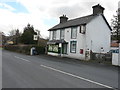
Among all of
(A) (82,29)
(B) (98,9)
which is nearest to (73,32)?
(A) (82,29)

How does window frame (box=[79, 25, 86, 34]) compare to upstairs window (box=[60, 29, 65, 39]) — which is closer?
window frame (box=[79, 25, 86, 34])

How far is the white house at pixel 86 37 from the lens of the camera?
25547 millimetres

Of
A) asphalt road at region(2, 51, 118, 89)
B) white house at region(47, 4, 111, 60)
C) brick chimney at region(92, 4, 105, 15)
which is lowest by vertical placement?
asphalt road at region(2, 51, 118, 89)

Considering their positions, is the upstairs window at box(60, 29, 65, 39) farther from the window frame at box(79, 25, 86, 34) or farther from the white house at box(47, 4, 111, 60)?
the window frame at box(79, 25, 86, 34)

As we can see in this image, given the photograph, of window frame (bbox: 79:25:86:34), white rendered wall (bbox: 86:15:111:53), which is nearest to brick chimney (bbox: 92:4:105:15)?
white rendered wall (bbox: 86:15:111:53)

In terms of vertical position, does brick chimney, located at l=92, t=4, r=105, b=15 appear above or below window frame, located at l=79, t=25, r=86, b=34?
above

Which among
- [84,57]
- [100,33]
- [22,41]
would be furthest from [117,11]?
[22,41]

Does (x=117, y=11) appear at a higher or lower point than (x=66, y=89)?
higher

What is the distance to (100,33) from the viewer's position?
2753cm

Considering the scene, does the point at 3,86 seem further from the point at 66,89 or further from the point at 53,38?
the point at 53,38

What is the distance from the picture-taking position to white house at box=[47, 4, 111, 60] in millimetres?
25547

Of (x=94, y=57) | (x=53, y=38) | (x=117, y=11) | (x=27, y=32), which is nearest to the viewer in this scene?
(x=94, y=57)

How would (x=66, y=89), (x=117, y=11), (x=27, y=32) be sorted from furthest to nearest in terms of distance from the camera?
(x=27, y=32) < (x=117, y=11) < (x=66, y=89)

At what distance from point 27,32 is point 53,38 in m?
20.7
